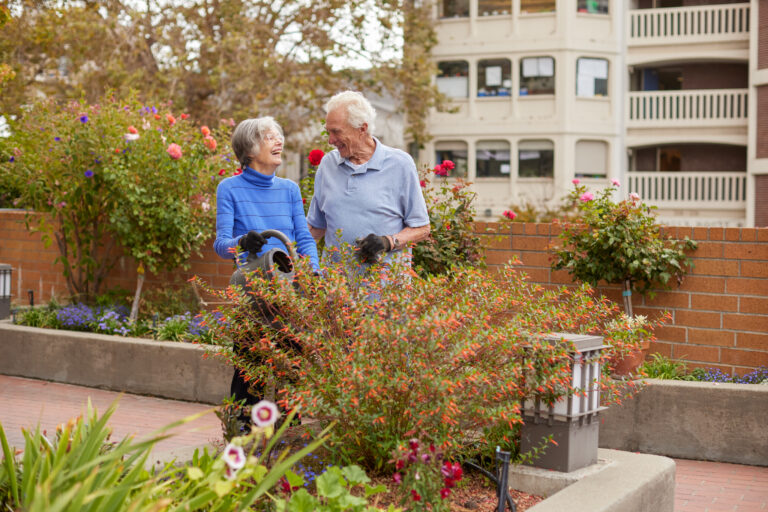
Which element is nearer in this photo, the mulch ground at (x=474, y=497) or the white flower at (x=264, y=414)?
the white flower at (x=264, y=414)

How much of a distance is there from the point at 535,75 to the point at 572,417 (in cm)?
3149

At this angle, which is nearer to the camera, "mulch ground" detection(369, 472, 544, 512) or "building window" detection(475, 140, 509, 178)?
"mulch ground" detection(369, 472, 544, 512)

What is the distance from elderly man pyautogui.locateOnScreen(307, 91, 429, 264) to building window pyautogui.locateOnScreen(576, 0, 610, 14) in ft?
102

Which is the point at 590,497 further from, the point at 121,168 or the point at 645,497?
the point at 121,168

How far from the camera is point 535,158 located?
3428 cm

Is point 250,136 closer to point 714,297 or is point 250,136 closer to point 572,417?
point 572,417

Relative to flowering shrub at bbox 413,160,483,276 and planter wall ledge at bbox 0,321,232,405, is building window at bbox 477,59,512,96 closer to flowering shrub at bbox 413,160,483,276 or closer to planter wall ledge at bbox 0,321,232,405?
flowering shrub at bbox 413,160,483,276

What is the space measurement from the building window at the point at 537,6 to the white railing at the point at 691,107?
14.8ft

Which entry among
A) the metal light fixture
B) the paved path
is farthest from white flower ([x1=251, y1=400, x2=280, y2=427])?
the metal light fixture

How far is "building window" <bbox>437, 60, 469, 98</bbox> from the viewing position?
115 ft

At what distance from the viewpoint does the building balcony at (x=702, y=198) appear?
32.0 m

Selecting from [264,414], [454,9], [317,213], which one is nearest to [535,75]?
[454,9]

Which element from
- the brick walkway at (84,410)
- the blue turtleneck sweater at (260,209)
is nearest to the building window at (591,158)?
the brick walkway at (84,410)

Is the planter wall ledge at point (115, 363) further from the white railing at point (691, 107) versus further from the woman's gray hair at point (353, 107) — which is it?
the white railing at point (691, 107)
